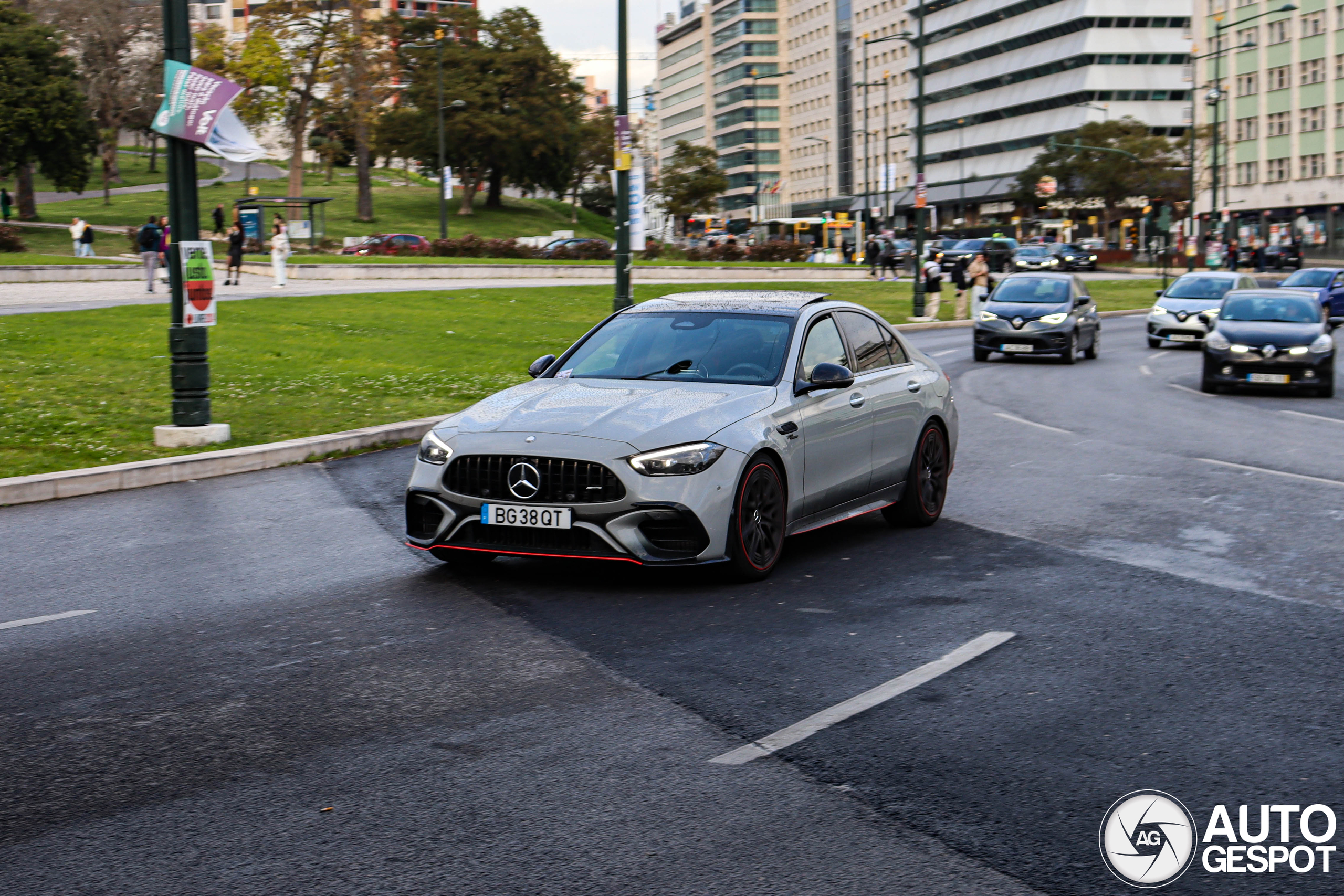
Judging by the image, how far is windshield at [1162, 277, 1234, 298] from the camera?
31516 millimetres

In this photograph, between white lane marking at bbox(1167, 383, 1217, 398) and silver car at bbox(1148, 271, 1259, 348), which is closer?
white lane marking at bbox(1167, 383, 1217, 398)

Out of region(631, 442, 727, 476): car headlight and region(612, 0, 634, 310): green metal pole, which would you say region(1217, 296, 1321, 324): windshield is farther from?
region(631, 442, 727, 476): car headlight

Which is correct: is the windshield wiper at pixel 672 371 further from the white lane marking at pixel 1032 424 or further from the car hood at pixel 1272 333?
the car hood at pixel 1272 333

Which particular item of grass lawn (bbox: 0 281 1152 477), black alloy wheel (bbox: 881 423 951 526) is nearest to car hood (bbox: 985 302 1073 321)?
grass lawn (bbox: 0 281 1152 477)

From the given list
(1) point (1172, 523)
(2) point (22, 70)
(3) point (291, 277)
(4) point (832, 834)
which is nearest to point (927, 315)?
(3) point (291, 277)

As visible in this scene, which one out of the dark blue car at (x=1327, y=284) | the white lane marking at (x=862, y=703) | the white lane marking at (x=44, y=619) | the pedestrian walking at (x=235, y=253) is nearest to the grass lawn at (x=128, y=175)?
the pedestrian walking at (x=235, y=253)

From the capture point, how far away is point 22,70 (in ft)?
218

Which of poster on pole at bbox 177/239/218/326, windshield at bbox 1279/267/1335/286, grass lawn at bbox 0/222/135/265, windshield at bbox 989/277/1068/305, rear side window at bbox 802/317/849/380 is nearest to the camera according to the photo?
rear side window at bbox 802/317/849/380

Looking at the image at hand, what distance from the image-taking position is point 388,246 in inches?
2291

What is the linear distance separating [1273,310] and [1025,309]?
5371 mm

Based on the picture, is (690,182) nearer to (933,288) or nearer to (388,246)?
(388,246)

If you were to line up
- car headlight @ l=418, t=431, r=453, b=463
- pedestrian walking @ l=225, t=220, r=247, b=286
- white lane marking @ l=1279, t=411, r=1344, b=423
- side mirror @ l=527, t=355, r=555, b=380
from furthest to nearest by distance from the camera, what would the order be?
pedestrian walking @ l=225, t=220, r=247, b=286
white lane marking @ l=1279, t=411, r=1344, b=423
side mirror @ l=527, t=355, r=555, b=380
car headlight @ l=418, t=431, r=453, b=463

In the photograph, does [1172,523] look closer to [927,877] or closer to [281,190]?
[927,877]

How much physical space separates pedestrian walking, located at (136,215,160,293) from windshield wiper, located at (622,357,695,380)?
29.5 metres
